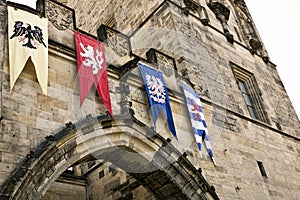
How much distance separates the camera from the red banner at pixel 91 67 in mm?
5664

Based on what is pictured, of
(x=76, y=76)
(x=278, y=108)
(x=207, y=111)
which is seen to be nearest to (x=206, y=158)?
(x=207, y=111)

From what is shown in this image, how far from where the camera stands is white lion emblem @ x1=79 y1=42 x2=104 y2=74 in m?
5.95

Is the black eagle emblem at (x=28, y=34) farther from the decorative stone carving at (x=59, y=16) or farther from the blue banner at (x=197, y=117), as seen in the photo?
the blue banner at (x=197, y=117)

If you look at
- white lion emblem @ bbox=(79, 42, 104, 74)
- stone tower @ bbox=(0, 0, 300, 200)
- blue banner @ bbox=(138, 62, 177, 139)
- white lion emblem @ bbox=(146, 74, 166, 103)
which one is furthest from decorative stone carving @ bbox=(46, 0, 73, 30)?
white lion emblem @ bbox=(146, 74, 166, 103)

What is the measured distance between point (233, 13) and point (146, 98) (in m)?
7.99

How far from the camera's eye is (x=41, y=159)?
4363mm

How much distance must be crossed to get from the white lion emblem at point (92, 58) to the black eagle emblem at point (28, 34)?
80 centimetres

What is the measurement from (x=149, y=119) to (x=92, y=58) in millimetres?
1431

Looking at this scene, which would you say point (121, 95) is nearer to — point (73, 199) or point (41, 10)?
point (41, 10)

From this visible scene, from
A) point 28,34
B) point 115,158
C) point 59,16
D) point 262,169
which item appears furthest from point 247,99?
point 28,34

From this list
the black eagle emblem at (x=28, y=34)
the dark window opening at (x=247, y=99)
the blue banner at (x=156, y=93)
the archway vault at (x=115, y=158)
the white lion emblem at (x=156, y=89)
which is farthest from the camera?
the dark window opening at (x=247, y=99)

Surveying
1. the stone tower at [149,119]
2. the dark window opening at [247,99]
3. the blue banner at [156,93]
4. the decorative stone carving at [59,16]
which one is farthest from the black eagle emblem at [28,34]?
the dark window opening at [247,99]

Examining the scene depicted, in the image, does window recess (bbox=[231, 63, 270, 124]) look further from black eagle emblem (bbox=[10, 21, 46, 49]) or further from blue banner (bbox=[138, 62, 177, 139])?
black eagle emblem (bbox=[10, 21, 46, 49])

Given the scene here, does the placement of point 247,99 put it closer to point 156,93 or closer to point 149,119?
point 156,93
